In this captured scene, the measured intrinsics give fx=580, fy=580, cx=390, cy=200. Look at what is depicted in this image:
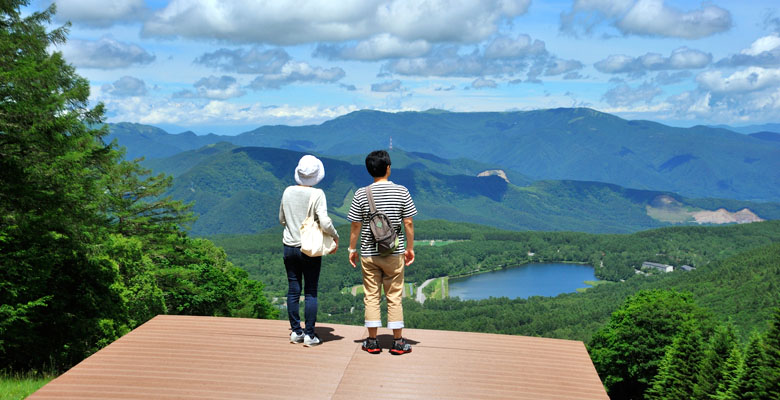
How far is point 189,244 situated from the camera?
3272 cm

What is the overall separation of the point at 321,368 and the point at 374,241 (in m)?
1.75

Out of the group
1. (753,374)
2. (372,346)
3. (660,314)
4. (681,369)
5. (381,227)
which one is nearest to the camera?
(381,227)

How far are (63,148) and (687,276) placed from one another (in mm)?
120347

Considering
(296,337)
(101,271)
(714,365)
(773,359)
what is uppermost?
(296,337)

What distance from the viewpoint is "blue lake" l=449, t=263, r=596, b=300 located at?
16025 centimetres

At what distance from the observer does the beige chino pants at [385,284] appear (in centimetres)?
746

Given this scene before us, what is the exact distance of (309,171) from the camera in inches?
302

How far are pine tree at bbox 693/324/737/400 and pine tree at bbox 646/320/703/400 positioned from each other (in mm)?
1807

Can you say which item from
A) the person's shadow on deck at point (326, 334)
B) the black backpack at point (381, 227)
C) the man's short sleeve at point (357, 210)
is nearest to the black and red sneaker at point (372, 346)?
the person's shadow on deck at point (326, 334)

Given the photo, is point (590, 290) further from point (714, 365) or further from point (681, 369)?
point (714, 365)

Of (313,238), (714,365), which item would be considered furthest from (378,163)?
(714,365)

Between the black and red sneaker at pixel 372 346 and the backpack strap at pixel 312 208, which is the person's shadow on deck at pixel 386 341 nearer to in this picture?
the black and red sneaker at pixel 372 346

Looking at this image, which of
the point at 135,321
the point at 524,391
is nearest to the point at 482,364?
the point at 524,391

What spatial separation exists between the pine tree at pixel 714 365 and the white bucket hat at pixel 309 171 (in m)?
17.8
